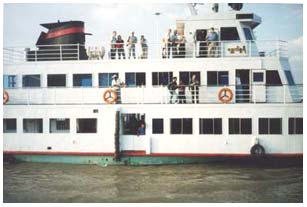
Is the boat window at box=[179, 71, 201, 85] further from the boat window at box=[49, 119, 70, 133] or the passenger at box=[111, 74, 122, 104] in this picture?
the boat window at box=[49, 119, 70, 133]

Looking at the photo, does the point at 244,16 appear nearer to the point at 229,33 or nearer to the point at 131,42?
the point at 229,33

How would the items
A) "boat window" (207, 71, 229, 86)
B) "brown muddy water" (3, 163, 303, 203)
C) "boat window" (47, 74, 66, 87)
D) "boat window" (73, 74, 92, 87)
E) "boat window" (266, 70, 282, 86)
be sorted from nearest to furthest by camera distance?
"brown muddy water" (3, 163, 303, 203), "boat window" (266, 70, 282, 86), "boat window" (207, 71, 229, 86), "boat window" (73, 74, 92, 87), "boat window" (47, 74, 66, 87)

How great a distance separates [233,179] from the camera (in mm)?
10844

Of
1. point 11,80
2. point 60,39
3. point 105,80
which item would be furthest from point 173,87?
point 11,80

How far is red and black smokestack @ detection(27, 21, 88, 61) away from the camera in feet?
46.4

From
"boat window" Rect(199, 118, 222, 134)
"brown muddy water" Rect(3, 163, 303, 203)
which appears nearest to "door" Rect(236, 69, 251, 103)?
"boat window" Rect(199, 118, 222, 134)

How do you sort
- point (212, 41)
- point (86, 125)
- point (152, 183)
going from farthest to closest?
1. point (212, 41)
2. point (86, 125)
3. point (152, 183)

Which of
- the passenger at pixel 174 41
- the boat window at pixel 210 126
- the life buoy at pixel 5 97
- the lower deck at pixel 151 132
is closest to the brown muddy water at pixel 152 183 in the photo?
the lower deck at pixel 151 132

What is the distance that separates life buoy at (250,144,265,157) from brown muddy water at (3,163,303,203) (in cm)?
41

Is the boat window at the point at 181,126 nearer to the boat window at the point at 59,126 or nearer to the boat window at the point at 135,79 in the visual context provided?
the boat window at the point at 135,79

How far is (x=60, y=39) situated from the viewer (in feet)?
46.9

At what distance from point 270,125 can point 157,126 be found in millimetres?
3101

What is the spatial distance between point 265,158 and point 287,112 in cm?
139
